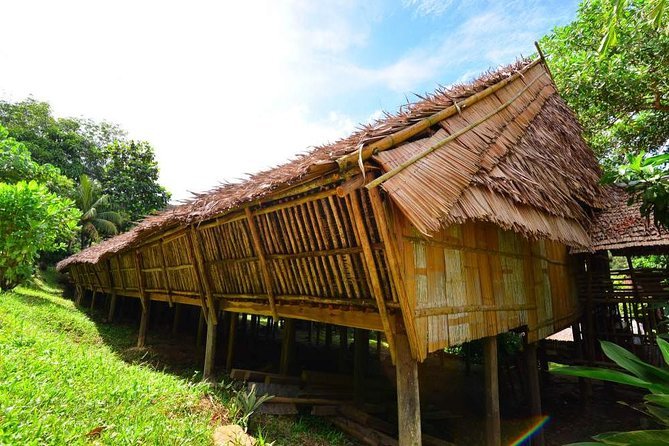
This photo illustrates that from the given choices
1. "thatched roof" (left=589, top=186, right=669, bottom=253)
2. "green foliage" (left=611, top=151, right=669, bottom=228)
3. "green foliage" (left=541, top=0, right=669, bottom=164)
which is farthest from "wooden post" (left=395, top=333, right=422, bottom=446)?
"green foliage" (left=541, top=0, right=669, bottom=164)

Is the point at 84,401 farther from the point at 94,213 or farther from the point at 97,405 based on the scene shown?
the point at 94,213

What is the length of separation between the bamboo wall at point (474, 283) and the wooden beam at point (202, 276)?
431 cm

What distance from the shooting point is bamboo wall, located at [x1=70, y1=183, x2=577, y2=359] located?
3.70m

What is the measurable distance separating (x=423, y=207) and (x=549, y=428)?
26.6 ft

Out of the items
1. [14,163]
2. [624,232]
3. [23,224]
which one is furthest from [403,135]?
[14,163]

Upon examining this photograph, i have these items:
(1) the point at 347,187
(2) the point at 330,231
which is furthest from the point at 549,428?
(1) the point at 347,187

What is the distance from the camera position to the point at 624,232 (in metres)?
7.77

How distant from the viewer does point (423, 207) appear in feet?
9.92

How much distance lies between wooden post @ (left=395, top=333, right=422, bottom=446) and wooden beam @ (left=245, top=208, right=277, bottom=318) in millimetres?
2177

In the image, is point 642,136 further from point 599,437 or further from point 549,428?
point 599,437

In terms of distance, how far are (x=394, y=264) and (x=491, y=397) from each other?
347 centimetres

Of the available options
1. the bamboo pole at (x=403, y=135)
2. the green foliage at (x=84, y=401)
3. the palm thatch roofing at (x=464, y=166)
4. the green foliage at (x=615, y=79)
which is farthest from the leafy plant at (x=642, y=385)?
the green foliage at (x=615, y=79)

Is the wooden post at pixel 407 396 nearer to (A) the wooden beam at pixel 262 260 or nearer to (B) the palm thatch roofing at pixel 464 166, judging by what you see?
(B) the palm thatch roofing at pixel 464 166

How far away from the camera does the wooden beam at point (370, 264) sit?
353cm
